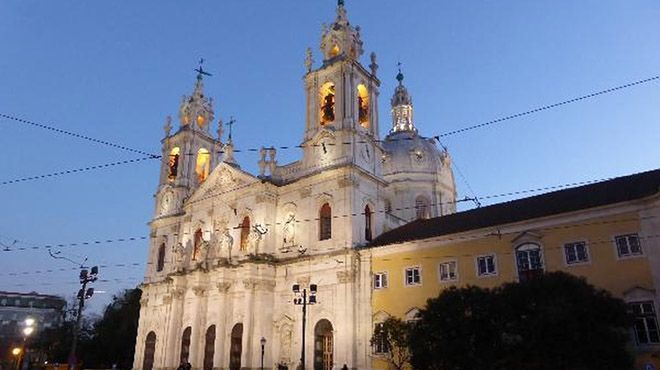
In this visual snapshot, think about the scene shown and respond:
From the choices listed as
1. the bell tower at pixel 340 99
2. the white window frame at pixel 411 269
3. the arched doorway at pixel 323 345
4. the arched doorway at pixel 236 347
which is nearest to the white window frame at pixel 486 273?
the white window frame at pixel 411 269

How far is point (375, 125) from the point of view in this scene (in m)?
39.3

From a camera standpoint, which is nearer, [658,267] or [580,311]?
[580,311]

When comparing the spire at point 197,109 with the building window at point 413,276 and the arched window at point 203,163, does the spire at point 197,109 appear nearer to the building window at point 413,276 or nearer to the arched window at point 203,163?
the arched window at point 203,163

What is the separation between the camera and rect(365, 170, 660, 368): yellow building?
22266 mm

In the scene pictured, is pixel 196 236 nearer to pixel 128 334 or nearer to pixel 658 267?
pixel 128 334

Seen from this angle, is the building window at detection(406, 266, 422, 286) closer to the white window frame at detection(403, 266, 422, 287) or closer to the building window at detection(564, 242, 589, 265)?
the white window frame at detection(403, 266, 422, 287)

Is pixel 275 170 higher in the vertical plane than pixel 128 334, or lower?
higher

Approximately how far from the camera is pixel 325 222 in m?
35.3

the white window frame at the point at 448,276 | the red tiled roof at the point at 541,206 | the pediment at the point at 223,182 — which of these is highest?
the pediment at the point at 223,182

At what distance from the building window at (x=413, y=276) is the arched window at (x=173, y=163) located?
2764 cm

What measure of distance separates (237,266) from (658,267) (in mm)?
24299

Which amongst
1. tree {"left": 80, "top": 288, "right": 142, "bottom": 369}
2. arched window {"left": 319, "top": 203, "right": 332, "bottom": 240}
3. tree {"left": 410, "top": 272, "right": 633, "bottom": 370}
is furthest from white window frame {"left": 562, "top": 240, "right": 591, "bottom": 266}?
tree {"left": 80, "top": 288, "right": 142, "bottom": 369}

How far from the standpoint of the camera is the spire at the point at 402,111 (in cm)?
5823

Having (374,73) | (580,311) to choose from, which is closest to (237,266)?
(374,73)
